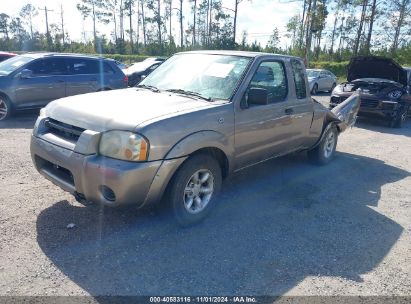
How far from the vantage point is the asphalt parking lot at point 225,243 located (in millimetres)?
2959

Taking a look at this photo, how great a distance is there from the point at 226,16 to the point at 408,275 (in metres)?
51.7

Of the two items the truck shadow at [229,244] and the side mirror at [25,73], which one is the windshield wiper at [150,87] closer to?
the truck shadow at [229,244]

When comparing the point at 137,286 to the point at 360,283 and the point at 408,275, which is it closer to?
the point at 360,283

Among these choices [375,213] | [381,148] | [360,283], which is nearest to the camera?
[360,283]

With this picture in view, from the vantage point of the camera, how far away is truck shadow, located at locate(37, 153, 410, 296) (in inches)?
117

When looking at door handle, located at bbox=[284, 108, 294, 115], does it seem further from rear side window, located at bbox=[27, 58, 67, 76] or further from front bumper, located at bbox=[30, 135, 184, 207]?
rear side window, located at bbox=[27, 58, 67, 76]

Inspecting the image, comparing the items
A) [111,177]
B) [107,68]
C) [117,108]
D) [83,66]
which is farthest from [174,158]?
[107,68]

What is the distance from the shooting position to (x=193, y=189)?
386cm

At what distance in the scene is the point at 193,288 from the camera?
114 inches

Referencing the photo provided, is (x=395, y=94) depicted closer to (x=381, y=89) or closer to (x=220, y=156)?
(x=381, y=89)

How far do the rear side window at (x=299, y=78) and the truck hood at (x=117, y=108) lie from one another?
1.85 metres

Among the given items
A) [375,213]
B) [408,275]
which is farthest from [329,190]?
[408,275]

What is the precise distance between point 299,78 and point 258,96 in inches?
59.6

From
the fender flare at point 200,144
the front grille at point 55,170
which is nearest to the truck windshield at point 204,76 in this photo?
the fender flare at point 200,144
